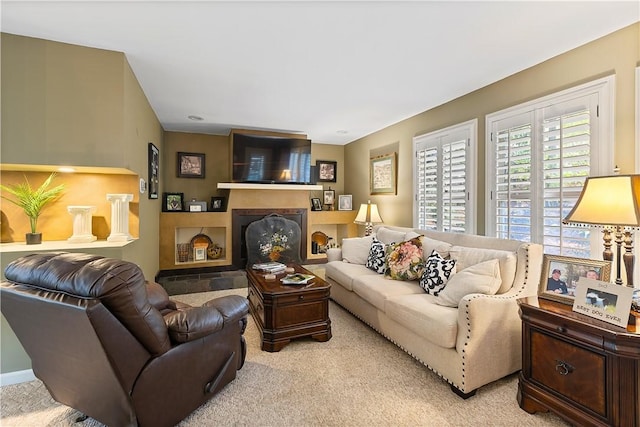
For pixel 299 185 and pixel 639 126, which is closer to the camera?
pixel 639 126

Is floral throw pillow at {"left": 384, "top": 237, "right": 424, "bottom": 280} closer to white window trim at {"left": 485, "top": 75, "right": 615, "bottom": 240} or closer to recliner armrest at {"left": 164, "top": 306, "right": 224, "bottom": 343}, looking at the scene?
white window trim at {"left": 485, "top": 75, "right": 615, "bottom": 240}

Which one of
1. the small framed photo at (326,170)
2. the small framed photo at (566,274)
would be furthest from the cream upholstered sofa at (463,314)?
the small framed photo at (326,170)

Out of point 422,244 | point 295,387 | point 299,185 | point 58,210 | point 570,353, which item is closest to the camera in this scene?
point 570,353

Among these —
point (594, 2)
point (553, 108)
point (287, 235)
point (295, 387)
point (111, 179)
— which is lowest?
point (295, 387)

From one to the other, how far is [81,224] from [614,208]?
146 inches

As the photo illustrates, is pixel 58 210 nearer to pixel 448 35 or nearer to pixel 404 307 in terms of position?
pixel 404 307

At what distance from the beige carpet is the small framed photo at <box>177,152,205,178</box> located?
3721mm

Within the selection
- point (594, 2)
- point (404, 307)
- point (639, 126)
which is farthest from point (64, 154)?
point (639, 126)

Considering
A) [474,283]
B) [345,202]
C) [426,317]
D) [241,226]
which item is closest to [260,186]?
[241,226]

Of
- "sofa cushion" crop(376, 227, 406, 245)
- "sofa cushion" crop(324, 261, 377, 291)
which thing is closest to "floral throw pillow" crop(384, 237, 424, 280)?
"sofa cushion" crop(324, 261, 377, 291)

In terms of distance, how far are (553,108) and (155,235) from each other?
4.92 metres

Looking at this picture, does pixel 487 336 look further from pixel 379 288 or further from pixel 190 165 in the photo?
pixel 190 165

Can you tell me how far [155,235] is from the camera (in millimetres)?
4293

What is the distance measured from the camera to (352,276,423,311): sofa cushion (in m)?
2.57
